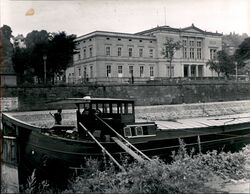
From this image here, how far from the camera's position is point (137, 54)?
2252cm

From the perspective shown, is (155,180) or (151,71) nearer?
(155,180)

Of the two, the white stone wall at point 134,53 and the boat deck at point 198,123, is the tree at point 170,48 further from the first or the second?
the boat deck at point 198,123

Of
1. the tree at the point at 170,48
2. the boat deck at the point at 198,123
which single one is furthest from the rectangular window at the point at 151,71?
the boat deck at the point at 198,123

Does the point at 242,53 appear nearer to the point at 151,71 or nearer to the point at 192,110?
the point at 151,71

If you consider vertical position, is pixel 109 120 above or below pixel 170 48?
below

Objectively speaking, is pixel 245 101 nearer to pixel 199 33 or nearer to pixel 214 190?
pixel 199 33

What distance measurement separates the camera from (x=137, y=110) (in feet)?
77.9

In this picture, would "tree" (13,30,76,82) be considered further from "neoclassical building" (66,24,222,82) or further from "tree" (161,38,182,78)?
"tree" (161,38,182,78)

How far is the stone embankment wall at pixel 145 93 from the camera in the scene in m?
21.4

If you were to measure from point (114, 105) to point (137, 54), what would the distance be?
1089 centimetres

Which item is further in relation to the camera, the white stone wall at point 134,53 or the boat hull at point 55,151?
the white stone wall at point 134,53

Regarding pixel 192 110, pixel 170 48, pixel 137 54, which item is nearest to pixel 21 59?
pixel 137 54

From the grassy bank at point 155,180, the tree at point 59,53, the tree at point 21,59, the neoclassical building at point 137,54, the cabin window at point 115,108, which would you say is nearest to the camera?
the grassy bank at point 155,180

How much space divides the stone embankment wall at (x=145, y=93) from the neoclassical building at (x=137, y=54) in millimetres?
892
